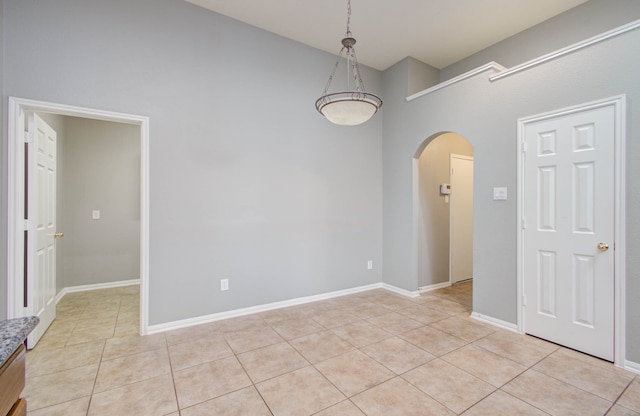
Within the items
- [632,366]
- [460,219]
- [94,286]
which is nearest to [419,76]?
[460,219]

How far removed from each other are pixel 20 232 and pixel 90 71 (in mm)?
1540

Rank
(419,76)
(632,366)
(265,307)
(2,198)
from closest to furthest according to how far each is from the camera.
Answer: (632,366) → (2,198) → (265,307) → (419,76)

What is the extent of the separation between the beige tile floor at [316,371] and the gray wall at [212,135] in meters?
0.59

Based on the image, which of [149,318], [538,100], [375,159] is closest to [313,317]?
[149,318]

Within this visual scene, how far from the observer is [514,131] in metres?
2.96

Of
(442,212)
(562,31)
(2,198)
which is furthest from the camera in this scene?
(442,212)

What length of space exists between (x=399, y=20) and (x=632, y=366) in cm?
390

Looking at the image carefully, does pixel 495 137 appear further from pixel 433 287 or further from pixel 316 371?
pixel 316 371

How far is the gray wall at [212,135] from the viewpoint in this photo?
2.57 m

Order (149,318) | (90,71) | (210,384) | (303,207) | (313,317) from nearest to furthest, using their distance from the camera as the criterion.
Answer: (210,384), (90,71), (149,318), (313,317), (303,207)

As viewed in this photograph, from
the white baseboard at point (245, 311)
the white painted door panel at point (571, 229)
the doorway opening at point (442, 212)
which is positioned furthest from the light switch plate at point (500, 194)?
the white baseboard at point (245, 311)

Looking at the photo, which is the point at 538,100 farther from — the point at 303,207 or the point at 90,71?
the point at 90,71

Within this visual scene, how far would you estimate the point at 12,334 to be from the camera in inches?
33.5

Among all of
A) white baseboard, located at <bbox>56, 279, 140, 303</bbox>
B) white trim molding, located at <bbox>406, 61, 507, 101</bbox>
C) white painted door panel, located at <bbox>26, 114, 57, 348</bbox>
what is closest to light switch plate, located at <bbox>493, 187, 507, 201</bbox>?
white trim molding, located at <bbox>406, 61, 507, 101</bbox>
